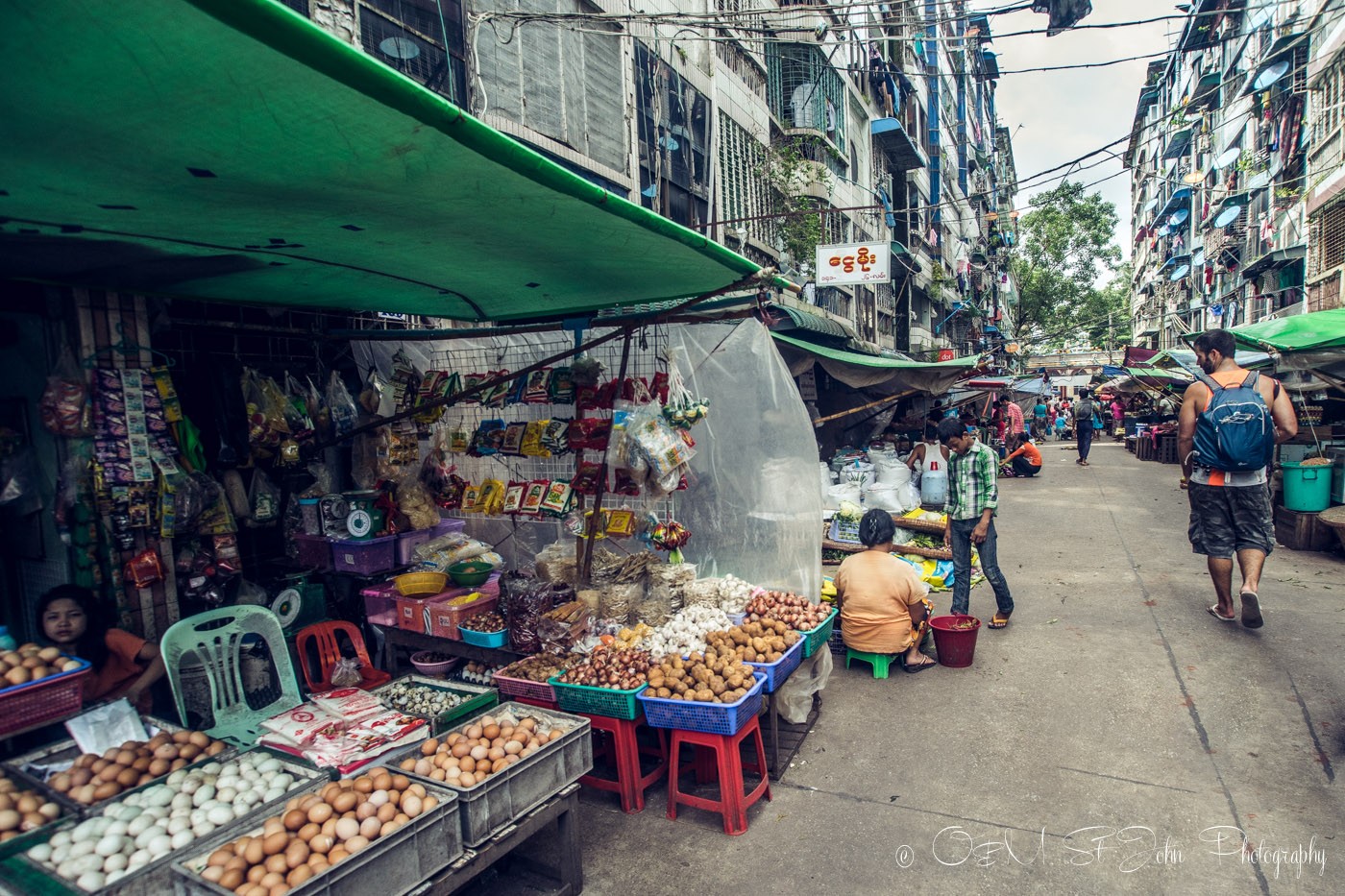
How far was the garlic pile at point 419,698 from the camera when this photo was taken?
3.95 m

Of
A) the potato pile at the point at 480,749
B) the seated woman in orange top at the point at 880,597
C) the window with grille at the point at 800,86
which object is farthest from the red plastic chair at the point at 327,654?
the window with grille at the point at 800,86

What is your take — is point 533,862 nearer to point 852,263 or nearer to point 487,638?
point 487,638

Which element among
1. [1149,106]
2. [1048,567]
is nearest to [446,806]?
[1048,567]

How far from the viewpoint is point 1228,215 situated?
89.3 feet

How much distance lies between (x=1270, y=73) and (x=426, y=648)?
25.5 meters

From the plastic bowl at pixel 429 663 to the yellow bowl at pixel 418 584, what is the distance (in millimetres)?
452

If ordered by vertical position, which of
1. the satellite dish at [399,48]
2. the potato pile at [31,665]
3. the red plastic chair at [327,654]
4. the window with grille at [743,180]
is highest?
the window with grille at [743,180]

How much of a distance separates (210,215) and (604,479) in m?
2.82

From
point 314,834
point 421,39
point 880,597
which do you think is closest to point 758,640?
point 880,597

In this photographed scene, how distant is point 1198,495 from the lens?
18.8 feet

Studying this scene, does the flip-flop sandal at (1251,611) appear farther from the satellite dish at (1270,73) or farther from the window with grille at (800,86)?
the satellite dish at (1270,73)

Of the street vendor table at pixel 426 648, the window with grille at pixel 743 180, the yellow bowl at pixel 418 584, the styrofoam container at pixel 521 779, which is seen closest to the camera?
the styrofoam container at pixel 521 779

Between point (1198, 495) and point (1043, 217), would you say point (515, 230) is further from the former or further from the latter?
point (1043, 217)

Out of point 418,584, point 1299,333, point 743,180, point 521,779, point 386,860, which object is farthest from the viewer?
point 743,180
